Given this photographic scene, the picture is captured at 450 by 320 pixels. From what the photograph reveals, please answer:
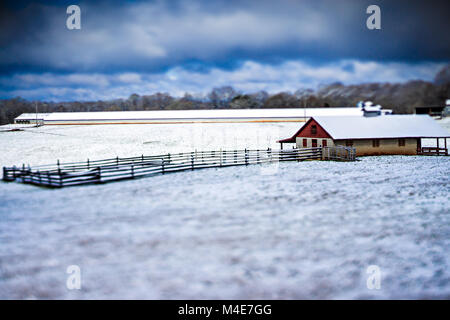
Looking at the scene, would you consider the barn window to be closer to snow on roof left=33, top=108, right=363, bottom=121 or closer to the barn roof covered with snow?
the barn roof covered with snow

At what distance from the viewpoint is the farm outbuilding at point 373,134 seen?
3325cm

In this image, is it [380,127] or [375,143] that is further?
[380,127]

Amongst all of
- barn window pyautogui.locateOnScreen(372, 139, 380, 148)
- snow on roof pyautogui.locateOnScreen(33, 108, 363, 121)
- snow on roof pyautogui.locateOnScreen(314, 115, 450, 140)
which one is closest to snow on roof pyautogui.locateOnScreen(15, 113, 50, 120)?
snow on roof pyautogui.locateOnScreen(33, 108, 363, 121)

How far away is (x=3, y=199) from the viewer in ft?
54.1

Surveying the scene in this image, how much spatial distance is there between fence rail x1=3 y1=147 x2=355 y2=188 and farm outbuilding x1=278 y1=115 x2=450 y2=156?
1.73m

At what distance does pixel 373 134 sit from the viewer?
111 feet

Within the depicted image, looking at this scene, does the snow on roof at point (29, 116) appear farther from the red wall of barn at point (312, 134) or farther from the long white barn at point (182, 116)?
the red wall of barn at point (312, 134)

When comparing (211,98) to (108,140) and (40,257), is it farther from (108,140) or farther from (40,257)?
(40,257)

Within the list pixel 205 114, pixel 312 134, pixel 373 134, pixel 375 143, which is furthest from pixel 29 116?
pixel 375 143

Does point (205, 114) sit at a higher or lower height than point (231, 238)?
higher

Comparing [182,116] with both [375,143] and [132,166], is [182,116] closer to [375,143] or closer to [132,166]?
[375,143]

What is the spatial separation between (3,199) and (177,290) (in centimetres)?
1312

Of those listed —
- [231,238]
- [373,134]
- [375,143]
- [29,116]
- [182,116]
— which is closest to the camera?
[231,238]

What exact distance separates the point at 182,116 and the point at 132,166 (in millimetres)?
45988
